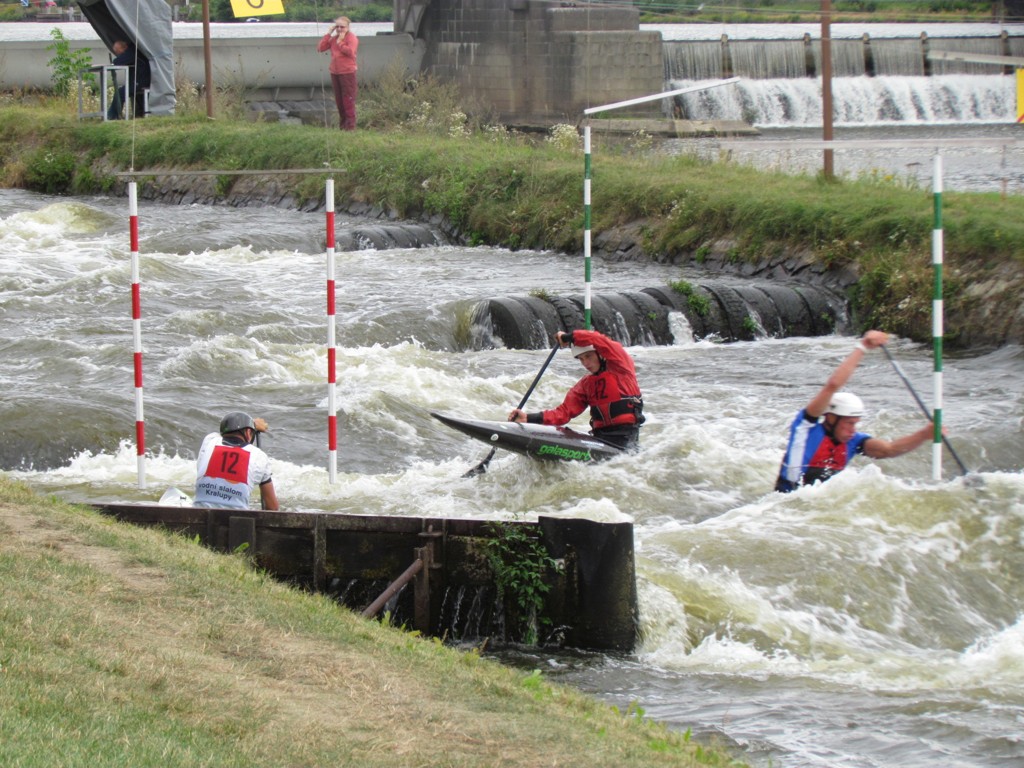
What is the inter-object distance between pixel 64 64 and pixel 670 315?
776 inches

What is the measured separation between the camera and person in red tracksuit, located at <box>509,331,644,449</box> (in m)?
9.34

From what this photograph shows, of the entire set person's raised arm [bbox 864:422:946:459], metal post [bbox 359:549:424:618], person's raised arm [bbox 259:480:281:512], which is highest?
person's raised arm [bbox 864:422:946:459]

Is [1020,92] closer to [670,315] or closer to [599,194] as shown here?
[670,315]

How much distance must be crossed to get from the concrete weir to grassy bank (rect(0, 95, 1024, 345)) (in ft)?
15.1

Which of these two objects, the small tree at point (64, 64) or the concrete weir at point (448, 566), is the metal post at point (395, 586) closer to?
the concrete weir at point (448, 566)

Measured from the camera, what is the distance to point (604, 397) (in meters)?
9.58

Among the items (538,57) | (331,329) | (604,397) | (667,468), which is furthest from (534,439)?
(538,57)

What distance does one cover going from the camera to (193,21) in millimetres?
39531

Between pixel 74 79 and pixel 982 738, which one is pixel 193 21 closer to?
pixel 74 79

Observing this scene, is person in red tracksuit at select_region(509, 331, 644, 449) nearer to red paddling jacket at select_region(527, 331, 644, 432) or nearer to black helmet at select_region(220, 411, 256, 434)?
red paddling jacket at select_region(527, 331, 644, 432)

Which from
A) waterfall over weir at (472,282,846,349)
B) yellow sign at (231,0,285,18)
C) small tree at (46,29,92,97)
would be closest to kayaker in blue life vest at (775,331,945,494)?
waterfall over weir at (472,282,846,349)

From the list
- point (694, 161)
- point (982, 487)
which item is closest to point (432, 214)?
point (694, 161)

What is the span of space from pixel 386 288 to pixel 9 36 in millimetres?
23901

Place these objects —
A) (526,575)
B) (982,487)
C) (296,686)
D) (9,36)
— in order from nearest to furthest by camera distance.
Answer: (296,686) → (526,575) → (982,487) → (9,36)
